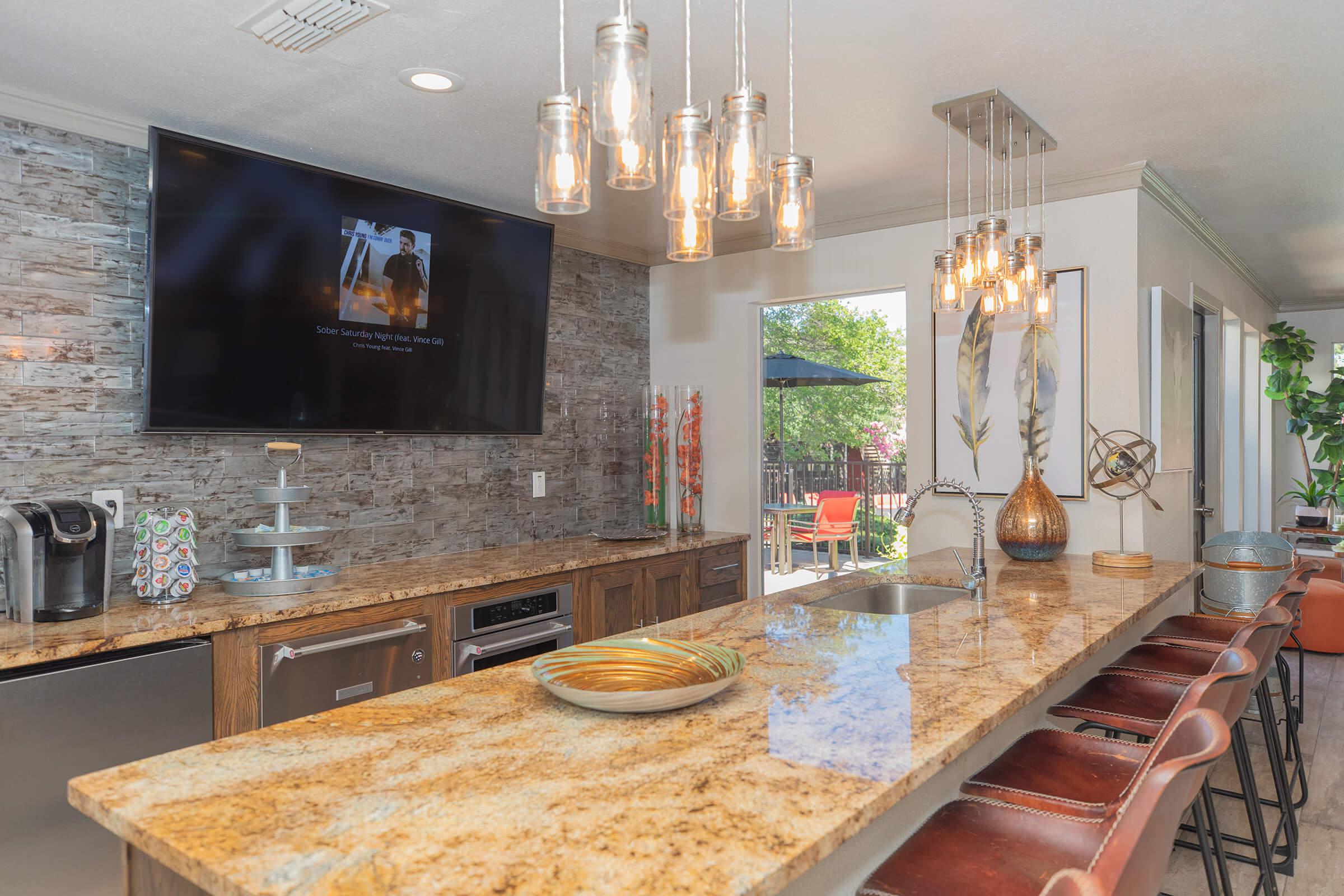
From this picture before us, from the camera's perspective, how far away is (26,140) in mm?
2695

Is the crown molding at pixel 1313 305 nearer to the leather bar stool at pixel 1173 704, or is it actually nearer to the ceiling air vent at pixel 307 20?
the leather bar stool at pixel 1173 704

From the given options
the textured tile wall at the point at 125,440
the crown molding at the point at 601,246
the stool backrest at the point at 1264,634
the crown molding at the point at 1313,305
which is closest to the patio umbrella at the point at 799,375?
the crown molding at the point at 601,246

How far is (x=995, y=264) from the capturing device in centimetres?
255

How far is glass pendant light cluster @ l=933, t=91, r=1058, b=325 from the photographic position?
257 cm

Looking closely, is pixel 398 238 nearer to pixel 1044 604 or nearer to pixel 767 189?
pixel 767 189

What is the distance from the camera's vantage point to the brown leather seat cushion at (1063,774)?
62.5 inches

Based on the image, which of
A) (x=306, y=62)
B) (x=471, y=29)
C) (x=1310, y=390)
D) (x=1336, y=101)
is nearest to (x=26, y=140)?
(x=306, y=62)

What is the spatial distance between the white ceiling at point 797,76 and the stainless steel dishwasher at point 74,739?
1643mm

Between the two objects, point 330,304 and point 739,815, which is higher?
point 330,304

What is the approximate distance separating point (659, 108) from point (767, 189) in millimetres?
1371

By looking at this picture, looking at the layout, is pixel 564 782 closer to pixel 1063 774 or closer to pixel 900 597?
pixel 1063 774

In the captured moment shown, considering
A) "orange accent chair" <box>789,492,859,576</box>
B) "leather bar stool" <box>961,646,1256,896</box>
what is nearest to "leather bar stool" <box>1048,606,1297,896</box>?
"leather bar stool" <box>961,646,1256,896</box>

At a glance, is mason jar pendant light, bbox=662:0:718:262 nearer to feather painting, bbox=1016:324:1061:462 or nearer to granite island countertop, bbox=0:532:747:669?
granite island countertop, bbox=0:532:747:669

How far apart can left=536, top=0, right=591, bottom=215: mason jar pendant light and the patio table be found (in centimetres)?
352
